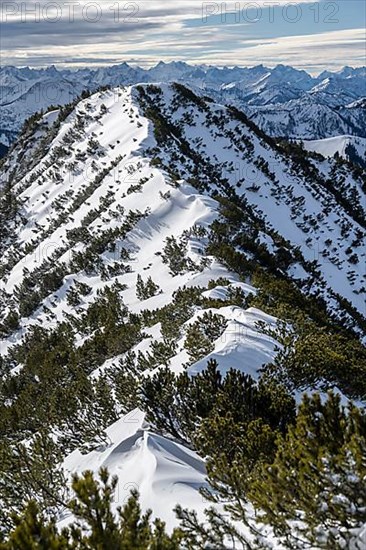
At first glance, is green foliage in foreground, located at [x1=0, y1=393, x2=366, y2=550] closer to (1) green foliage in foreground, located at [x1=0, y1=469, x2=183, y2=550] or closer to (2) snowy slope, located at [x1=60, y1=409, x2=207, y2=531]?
(1) green foliage in foreground, located at [x1=0, y1=469, x2=183, y2=550]

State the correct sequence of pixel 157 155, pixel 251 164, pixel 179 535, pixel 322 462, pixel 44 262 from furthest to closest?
pixel 251 164 < pixel 157 155 < pixel 44 262 < pixel 322 462 < pixel 179 535

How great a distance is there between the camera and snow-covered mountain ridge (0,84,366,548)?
36.6 feet

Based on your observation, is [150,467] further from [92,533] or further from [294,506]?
[92,533]

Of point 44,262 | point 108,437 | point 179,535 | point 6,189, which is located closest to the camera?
point 179,535

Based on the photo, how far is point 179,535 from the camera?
4.52 metres

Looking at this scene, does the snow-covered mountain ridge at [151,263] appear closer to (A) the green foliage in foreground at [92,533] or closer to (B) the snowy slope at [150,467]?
(B) the snowy slope at [150,467]

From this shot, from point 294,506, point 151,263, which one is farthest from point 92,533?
point 151,263

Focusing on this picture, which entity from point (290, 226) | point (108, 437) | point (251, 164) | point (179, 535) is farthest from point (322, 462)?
point (251, 164)

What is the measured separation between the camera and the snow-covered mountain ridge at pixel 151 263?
1114 cm

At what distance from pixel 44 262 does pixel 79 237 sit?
2717mm

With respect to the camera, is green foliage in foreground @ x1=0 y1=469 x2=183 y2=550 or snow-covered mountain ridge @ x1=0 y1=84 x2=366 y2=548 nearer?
green foliage in foreground @ x1=0 y1=469 x2=183 y2=550

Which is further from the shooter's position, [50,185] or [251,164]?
[251,164]

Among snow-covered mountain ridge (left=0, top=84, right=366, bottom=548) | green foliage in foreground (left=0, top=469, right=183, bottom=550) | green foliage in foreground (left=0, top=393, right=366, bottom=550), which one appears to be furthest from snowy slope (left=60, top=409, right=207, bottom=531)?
green foliage in foreground (left=0, top=469, right=183, bottom=550)

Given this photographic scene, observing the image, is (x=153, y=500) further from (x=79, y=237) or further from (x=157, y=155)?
(x=157, y=155)
